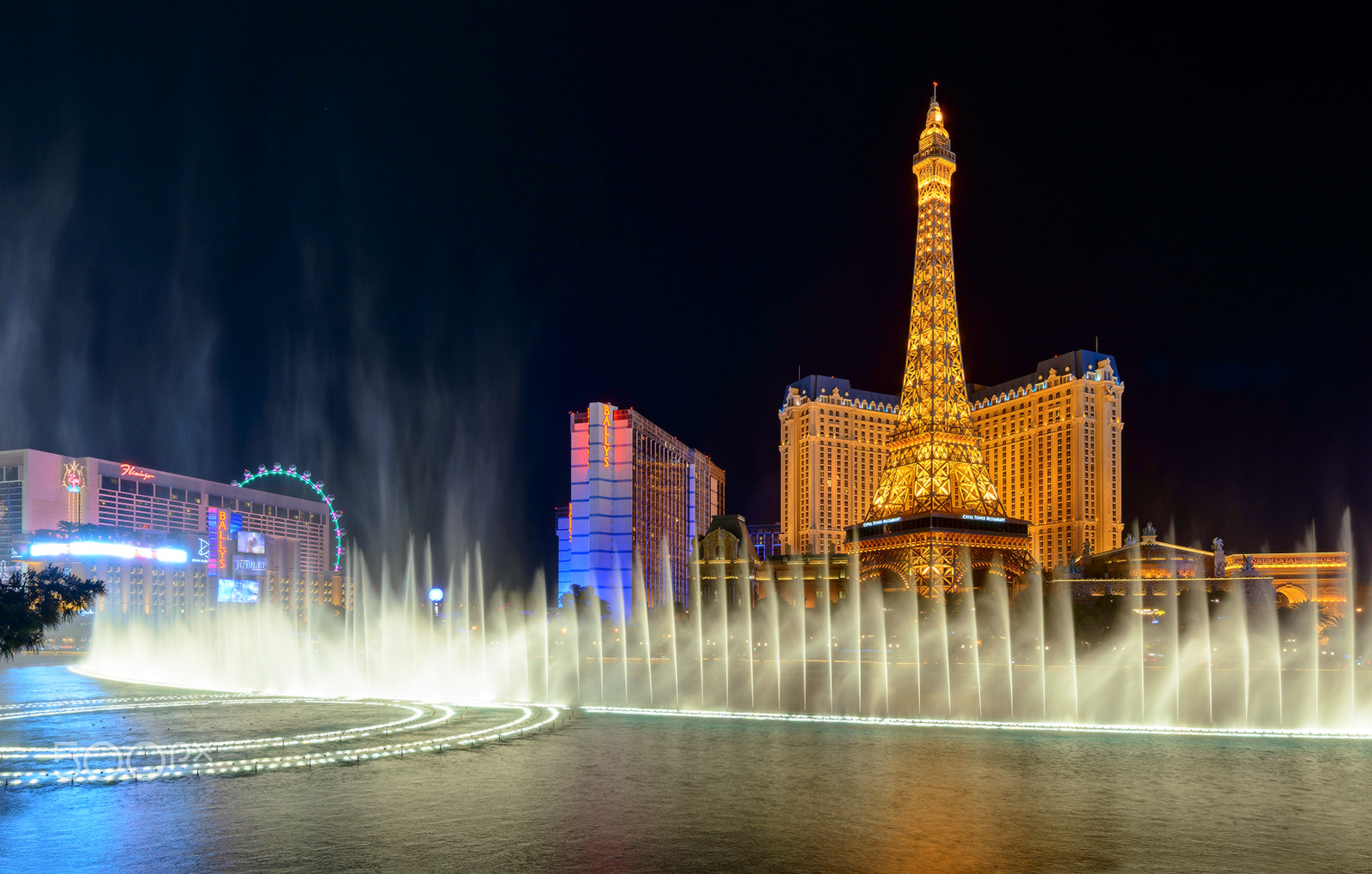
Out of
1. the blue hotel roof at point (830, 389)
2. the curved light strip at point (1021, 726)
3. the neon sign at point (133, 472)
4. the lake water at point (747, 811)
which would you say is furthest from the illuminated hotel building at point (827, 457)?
the lake water at point (747, 811)

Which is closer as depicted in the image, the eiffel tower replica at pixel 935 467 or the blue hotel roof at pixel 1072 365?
the eiffel tower replica at pixel 935 467

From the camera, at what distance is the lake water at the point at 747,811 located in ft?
40.9

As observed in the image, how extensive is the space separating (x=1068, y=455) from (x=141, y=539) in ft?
399

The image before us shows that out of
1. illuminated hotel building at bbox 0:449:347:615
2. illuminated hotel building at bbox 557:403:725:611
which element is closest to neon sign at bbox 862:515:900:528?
illuminated hotel building at bbox 557:403:725:611

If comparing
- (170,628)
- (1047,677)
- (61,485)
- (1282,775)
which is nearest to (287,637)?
(170,628)

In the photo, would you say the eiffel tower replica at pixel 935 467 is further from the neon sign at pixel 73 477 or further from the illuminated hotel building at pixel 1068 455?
the neon sign at pixel 73 477

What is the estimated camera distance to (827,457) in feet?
550

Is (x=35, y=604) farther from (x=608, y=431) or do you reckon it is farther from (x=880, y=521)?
(x=880, y=521)

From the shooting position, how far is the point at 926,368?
121 meters

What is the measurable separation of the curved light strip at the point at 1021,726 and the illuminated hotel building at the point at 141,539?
281 feet

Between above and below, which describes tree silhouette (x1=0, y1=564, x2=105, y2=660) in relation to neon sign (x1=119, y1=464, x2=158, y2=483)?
below

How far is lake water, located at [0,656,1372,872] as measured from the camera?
12477mm

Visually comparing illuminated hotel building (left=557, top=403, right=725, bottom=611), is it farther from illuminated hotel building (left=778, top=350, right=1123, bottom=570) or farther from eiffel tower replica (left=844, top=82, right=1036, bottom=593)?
illuminated hotel building (left=778, top=350, right=1123, bottom=570)

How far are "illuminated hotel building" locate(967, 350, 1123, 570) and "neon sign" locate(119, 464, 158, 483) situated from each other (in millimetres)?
128256
